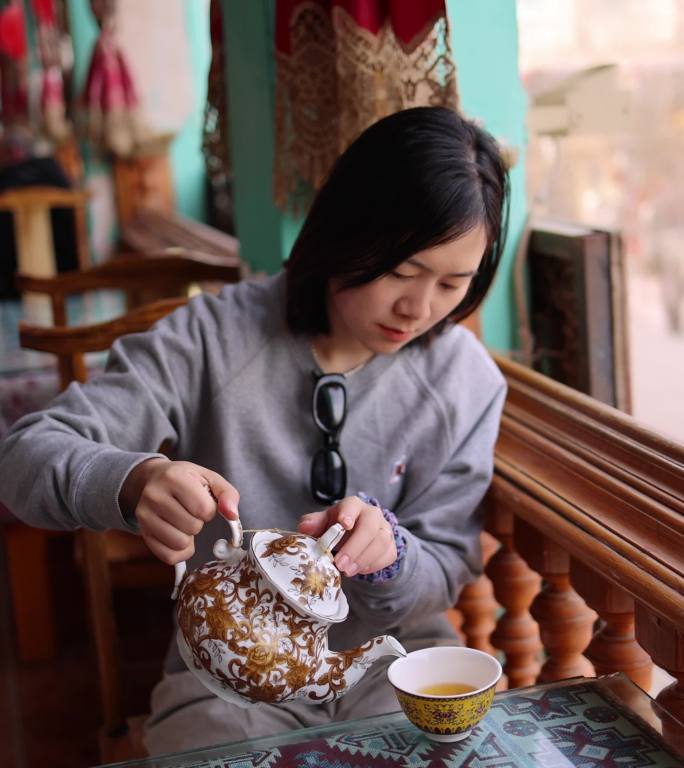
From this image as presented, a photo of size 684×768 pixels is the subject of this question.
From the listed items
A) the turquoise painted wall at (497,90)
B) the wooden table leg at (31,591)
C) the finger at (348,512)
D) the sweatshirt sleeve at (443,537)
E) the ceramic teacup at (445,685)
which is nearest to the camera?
the ceramic teacup at (445,685)

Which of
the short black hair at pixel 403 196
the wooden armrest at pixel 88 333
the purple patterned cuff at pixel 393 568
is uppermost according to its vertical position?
the short black hair at pixel 403 196

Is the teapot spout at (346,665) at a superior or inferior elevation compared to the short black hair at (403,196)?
inferior

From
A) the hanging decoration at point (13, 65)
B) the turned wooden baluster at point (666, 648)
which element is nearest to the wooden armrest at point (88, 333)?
the turned wooden baluster at point (666, 648)

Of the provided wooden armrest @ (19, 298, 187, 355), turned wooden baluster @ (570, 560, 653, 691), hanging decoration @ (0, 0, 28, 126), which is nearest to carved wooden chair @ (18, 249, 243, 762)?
wooden armrest @ (19, 298, 187, 355)

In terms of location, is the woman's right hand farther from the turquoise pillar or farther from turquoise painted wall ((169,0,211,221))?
turquoise painted wall ((169,0,211,221))

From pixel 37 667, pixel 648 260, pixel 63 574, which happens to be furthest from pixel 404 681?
pixel 63 574

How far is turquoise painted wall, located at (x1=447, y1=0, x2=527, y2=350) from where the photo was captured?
1632 millimetres

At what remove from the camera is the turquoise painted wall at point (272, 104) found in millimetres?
1656

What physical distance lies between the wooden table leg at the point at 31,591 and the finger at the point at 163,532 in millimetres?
1712

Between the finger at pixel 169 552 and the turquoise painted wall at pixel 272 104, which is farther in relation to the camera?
the turquoise painted wall at pixel 272 104

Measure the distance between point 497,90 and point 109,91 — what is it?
362 cm

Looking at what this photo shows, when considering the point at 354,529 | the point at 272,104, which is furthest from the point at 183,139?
the point at 354,529

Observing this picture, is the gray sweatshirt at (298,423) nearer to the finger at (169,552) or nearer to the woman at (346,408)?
the woman at (346,408)

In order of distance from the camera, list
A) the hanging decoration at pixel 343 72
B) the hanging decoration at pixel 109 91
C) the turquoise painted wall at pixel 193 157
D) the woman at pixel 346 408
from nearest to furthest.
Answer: the woman at pixel 346 408, the hanging decoration at pixel 343 72, the hanging decoration at pixel 109 91, the turquoise painted wall at pixel 193 157
